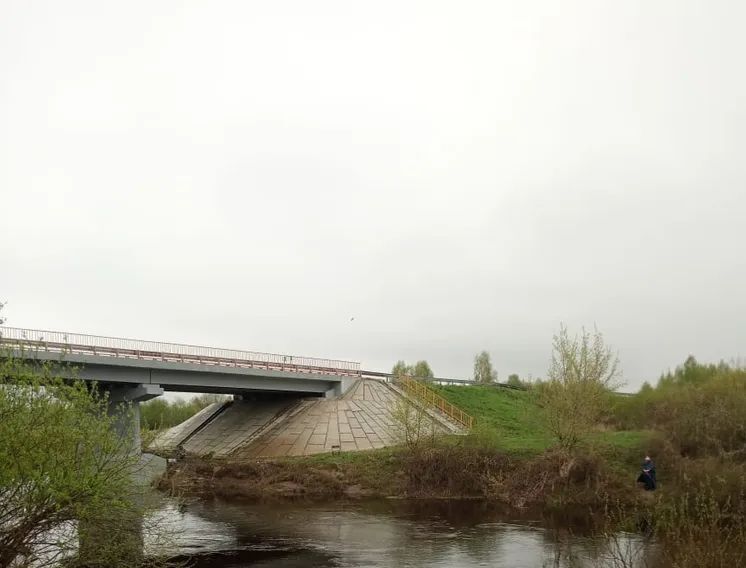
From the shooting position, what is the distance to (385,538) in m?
29.1

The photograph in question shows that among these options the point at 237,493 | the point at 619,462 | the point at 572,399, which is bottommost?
the point at 237,493

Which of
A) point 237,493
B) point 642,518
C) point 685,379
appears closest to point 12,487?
point 642,518

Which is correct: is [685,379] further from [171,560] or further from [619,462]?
[171,560]

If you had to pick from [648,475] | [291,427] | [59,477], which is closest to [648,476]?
[648,475]

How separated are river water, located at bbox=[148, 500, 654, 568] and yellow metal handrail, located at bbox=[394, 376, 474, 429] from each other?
20.9 metres

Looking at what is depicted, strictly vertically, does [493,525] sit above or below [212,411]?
below

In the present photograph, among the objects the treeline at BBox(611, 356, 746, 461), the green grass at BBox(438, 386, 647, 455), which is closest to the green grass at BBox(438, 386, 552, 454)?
the green grass at BBox(438, 386, 647, 455)

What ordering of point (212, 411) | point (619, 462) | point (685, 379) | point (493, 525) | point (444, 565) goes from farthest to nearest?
point (212, 411) → point (685, 379) → point (619, 462) → point (493, 525) → point (444, 565)

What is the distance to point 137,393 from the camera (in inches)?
1994

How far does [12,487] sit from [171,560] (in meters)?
11.1

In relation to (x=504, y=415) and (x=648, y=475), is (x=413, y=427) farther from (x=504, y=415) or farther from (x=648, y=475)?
(x=504, y=415)

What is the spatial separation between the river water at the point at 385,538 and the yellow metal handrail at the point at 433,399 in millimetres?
20852

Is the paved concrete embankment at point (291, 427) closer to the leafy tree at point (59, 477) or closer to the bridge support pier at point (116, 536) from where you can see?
the bridge support pier at point (116, 536)

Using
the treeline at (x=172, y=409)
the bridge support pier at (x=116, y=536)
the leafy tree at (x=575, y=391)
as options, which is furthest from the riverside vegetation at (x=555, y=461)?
the treeline at (x=172, y=409)
